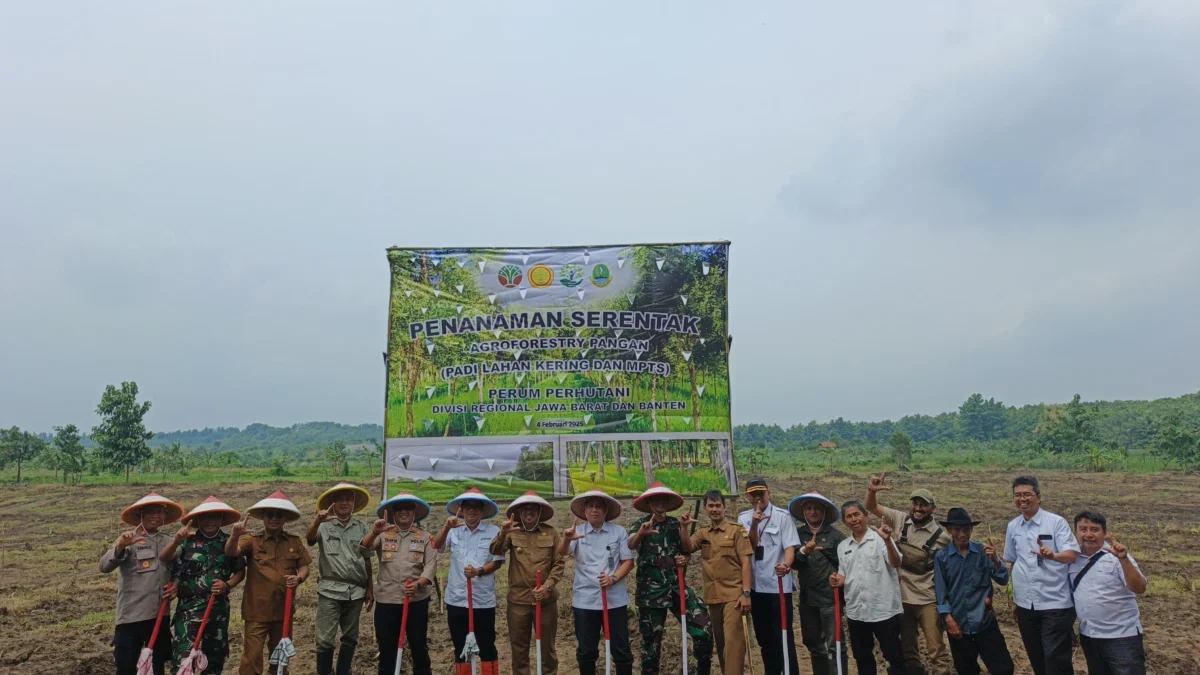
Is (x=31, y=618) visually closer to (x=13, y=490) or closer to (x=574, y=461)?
(x=574, y=461)

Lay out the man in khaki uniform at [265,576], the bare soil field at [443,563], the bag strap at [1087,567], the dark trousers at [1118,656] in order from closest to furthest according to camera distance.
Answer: the dark trousers at [1118,656], the bag strap at [1087,567], the man in khaki uniform at [265,576], the bare soil field at [443,563]

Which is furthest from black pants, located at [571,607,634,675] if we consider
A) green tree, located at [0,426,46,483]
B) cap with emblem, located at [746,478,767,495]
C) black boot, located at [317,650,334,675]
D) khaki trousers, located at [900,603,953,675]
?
green tree, located at [0,426,46,483]

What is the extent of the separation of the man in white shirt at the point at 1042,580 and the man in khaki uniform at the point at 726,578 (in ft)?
7.05

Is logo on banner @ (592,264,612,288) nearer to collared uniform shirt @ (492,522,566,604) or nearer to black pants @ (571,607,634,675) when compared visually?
collared uniform shirt @ (492,522,566,604)

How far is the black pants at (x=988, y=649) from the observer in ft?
18.6

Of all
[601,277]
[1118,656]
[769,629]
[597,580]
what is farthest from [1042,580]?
[601,277]

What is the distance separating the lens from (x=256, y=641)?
5.92 meters

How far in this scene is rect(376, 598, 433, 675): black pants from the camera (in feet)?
19.8

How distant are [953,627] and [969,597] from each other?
0.28 m

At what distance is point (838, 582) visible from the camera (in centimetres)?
582

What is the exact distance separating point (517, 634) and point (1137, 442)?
2306 inches

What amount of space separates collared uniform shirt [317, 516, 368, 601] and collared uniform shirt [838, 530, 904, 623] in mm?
4230

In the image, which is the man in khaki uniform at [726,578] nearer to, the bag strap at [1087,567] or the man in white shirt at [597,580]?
the man in white shirt at [597,580]

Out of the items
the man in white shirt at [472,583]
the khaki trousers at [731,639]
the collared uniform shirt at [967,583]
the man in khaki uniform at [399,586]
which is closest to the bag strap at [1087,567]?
the collared uniform shirt at [967,583]
